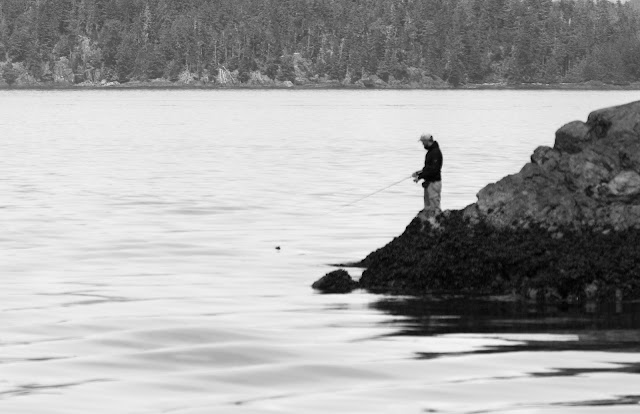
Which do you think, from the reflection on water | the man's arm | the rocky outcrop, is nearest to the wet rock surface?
the reflection on water

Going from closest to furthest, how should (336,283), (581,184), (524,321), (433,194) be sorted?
(524,321) < (581,184) < (336,283) < (433,194)

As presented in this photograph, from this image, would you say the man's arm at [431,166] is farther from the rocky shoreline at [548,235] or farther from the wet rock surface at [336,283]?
A: the wet rock surface at [336,283]

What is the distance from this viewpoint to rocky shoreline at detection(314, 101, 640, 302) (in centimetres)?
2130

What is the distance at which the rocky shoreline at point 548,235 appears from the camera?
21.3 m

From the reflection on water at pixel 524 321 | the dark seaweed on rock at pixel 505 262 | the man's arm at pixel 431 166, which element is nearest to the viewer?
the reflection on water at pixel 524 321

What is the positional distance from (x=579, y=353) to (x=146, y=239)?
15606mm

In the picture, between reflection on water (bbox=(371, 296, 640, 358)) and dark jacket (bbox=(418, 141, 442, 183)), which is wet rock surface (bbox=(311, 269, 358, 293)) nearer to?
reflection on water (bbox=(371, 296, 640, 358))

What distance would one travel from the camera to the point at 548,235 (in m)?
21.9

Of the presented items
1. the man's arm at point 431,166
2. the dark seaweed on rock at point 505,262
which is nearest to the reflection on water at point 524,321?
the dark seaweed on rock at point 505,262

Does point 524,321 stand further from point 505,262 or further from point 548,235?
point 548,235

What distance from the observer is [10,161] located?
63719mm

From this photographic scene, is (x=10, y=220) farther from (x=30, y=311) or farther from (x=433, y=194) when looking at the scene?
(x=30, y=311)

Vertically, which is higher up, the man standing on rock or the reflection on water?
the man standing on rock

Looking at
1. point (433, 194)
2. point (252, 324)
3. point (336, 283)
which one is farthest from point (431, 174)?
point (252, 324)
